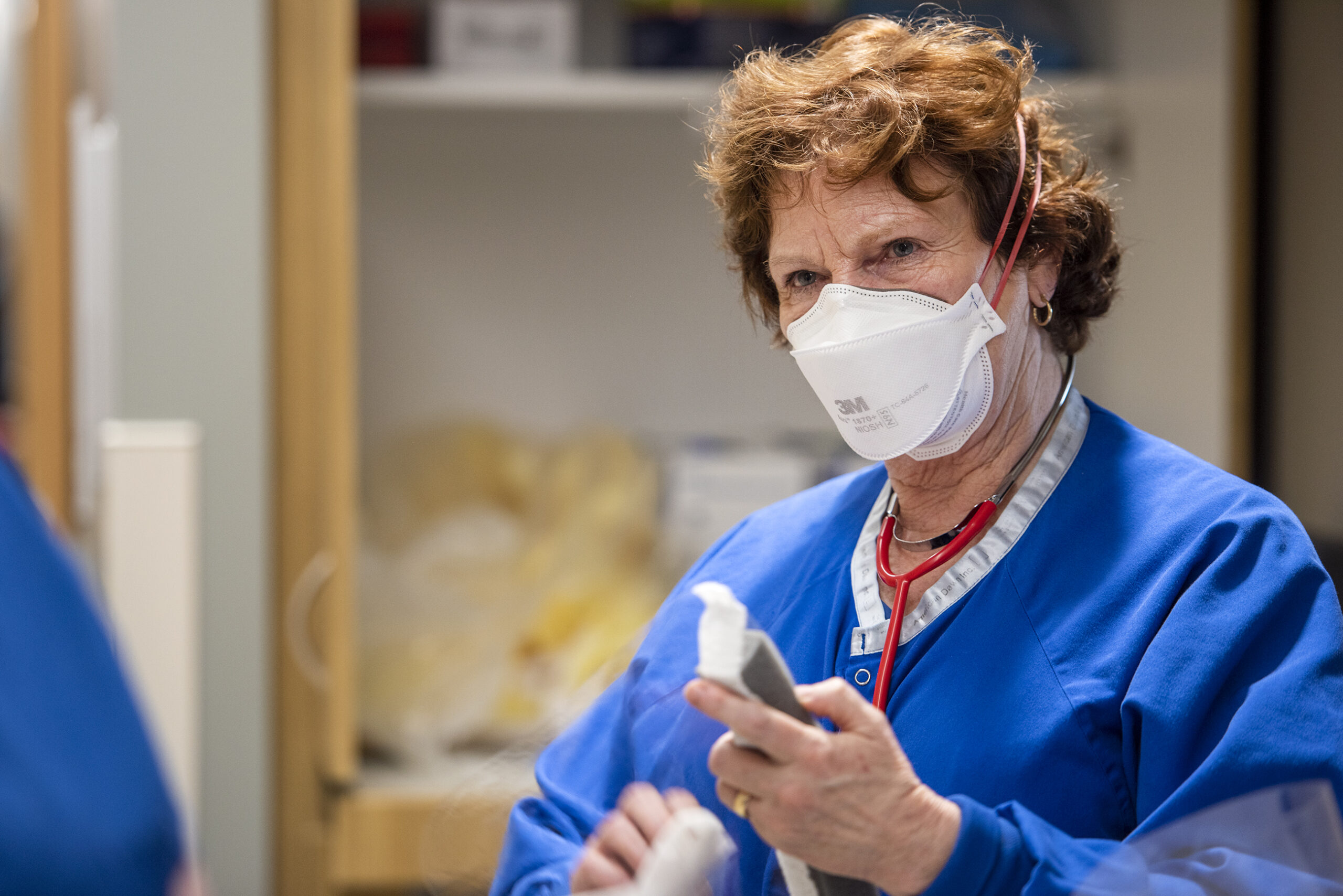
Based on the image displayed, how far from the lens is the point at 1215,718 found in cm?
77

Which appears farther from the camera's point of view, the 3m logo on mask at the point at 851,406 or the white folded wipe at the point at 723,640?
the 3m logo on mask at the point at 851,406

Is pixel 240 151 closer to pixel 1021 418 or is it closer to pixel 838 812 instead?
pixel 1021 418

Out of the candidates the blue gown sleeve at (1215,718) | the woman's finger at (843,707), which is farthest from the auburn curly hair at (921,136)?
the woman's finger at (843,707)

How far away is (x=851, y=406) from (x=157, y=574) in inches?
29.5

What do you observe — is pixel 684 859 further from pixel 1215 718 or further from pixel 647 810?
pixel 1215 718

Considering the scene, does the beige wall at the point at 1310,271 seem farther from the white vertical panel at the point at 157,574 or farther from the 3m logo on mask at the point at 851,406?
the white vertical panel at the point at 157,574

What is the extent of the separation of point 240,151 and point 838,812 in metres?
1.41

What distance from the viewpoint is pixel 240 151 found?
1.72 m

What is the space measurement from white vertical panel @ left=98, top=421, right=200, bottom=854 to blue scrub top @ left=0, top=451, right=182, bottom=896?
32.5 inches

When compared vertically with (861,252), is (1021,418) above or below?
below

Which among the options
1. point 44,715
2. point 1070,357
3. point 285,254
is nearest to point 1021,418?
point 1070,357

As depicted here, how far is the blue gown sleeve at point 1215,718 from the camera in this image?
0.71 metres

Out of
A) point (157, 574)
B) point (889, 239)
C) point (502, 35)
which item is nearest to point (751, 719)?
point (889, 239)

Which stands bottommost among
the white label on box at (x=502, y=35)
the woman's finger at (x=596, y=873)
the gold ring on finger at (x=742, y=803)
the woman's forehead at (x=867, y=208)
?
the woman's finger at (x=596, y=873)
